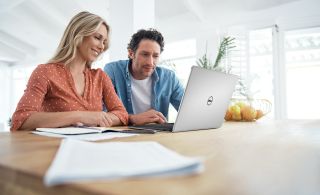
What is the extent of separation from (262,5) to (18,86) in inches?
284

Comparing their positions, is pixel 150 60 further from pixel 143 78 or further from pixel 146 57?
pixel 143 78

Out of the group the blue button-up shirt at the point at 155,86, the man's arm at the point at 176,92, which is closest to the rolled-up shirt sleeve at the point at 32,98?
the blue button-up shirt at the point at 155,86

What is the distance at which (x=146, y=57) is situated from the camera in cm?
189

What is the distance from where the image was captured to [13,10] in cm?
500

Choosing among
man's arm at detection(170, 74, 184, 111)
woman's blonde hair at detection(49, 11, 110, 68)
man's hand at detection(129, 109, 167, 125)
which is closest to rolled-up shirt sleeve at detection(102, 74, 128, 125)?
man's hand at detection(129, 109, 167, 125)

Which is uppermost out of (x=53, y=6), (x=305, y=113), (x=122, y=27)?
(x=53, y=6)

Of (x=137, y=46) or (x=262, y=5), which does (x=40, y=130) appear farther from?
(x=262, y=5)

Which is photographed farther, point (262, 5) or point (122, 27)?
point (262, 5)

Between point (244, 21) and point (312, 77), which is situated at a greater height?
point (244, 21)

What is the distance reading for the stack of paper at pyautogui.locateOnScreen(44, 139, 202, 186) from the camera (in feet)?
0.93

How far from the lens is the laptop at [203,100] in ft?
2.90

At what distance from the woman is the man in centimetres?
35

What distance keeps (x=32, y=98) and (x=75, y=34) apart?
1.51 ft

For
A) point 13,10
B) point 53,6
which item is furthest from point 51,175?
point 13,10
